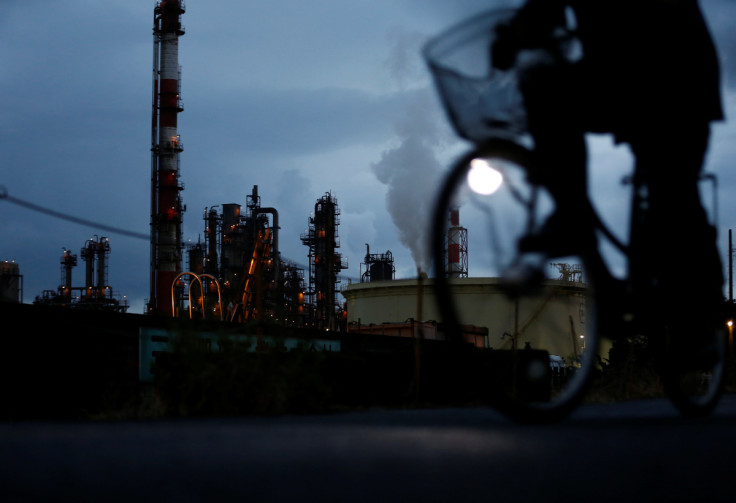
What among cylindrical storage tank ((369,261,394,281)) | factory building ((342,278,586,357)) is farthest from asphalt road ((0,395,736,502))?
cylindrical storage tank ((369,261,394,281))

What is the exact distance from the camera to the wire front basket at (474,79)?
3242 millimetres

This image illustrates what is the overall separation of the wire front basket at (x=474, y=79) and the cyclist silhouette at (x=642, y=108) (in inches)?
1.6

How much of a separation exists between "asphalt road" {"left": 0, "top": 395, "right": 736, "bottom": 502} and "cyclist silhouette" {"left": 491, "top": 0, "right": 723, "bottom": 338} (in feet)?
2.70

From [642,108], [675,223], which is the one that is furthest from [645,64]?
[675,223]

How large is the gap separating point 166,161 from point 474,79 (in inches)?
1892

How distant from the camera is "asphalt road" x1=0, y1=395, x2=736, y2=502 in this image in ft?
5.78

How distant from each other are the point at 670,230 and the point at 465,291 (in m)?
43.1

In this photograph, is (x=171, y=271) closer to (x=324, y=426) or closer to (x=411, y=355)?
(x=411, y=355)

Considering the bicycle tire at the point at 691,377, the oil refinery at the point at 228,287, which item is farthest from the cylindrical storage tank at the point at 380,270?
the bicycle tire at the point at 691,377

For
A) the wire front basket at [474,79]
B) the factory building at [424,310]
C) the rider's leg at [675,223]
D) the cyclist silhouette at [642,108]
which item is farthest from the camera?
the factory building at [424,310]

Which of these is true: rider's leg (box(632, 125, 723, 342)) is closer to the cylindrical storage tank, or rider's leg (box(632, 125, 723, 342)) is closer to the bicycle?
the bicycle

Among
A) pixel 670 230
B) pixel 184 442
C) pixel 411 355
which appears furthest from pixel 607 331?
pixel 411 355

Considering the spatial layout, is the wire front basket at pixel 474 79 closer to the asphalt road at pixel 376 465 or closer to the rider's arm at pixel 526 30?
the rider's arm at pixel 526 30

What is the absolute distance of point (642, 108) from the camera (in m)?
3.69
